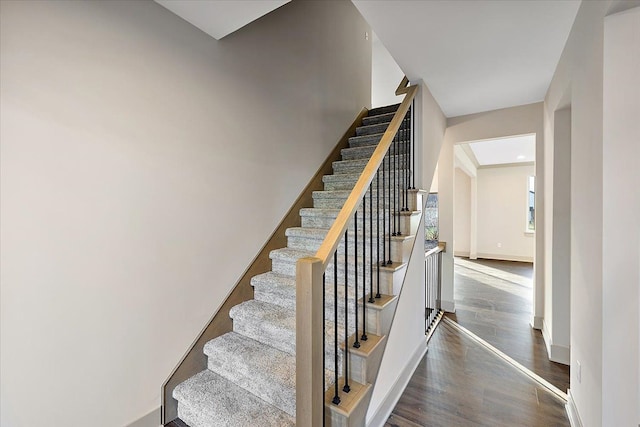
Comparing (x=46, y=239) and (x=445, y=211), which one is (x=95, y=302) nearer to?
(x=46, y=239)

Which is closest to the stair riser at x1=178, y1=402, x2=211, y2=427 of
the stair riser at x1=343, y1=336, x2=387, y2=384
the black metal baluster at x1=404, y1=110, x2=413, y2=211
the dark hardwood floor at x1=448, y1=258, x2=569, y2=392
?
the stair riser at x1=343, y1=336, x2=387, y2=384

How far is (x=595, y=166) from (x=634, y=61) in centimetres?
Result: 47

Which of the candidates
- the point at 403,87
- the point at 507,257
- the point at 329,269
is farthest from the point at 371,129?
the point at 507,257

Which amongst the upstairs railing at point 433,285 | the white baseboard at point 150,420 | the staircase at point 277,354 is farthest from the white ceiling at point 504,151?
the white baseboard at point 150,420

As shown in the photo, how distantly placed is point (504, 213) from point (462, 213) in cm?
114

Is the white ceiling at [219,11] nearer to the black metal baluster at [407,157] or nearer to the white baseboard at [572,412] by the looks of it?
the black metal baluster at [407,157]

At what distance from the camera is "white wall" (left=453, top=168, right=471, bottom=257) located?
8.99 m

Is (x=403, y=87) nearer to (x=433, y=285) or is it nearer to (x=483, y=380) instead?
(x=433, y=285)

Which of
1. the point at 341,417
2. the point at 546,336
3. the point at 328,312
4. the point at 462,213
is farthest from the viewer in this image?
the point at 462,213

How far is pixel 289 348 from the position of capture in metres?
1.90

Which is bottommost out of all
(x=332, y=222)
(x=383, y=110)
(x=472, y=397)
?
(x=472, y=397)

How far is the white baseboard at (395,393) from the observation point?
1.85 metres

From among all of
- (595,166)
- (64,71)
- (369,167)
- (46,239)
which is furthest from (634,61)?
(46,239)

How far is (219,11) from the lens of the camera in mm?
1728
